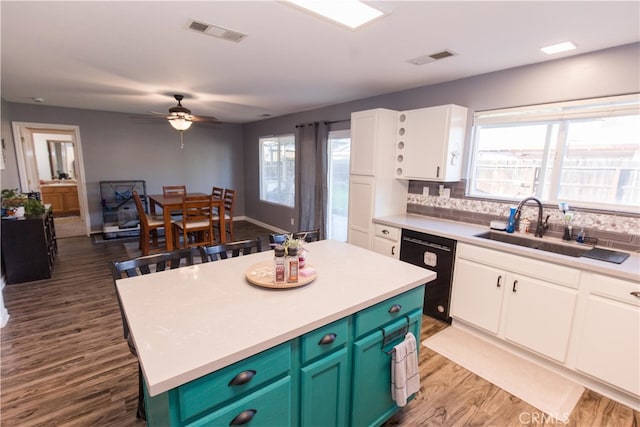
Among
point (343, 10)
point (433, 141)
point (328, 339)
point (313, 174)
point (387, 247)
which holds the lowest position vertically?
point (387, 247)

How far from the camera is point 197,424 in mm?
999

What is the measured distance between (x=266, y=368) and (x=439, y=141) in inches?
108

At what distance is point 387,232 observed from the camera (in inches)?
131

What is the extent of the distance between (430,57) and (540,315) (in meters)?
2.22

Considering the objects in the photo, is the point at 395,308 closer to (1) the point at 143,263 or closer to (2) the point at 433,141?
(1) the point at 143,263

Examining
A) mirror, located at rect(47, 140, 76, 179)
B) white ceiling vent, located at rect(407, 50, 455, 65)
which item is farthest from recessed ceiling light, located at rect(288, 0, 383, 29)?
mirror, located at rect(47, 140, 76, 179)

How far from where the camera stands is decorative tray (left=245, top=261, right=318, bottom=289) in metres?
1.56

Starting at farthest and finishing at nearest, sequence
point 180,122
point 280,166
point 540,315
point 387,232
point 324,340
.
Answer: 1. point 280,166
2. point 180,122
3. point 387,232
4. point 540,315
5. point 324,340

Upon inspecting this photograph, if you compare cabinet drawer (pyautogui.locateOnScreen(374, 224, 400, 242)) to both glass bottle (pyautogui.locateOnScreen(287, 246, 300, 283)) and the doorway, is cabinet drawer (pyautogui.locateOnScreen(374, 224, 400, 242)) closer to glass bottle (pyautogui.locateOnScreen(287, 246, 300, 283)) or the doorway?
glass bottle (pyautogui.locateOnScreen(287, 246, 300, 283))

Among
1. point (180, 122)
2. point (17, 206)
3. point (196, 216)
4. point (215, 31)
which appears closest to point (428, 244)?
point (215, 31)

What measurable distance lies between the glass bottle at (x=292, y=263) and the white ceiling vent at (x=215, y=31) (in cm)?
163

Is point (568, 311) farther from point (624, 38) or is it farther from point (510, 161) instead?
point (624, 38)

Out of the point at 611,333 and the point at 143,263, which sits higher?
the point at 143,263

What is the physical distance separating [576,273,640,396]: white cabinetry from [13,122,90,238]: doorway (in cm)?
734
